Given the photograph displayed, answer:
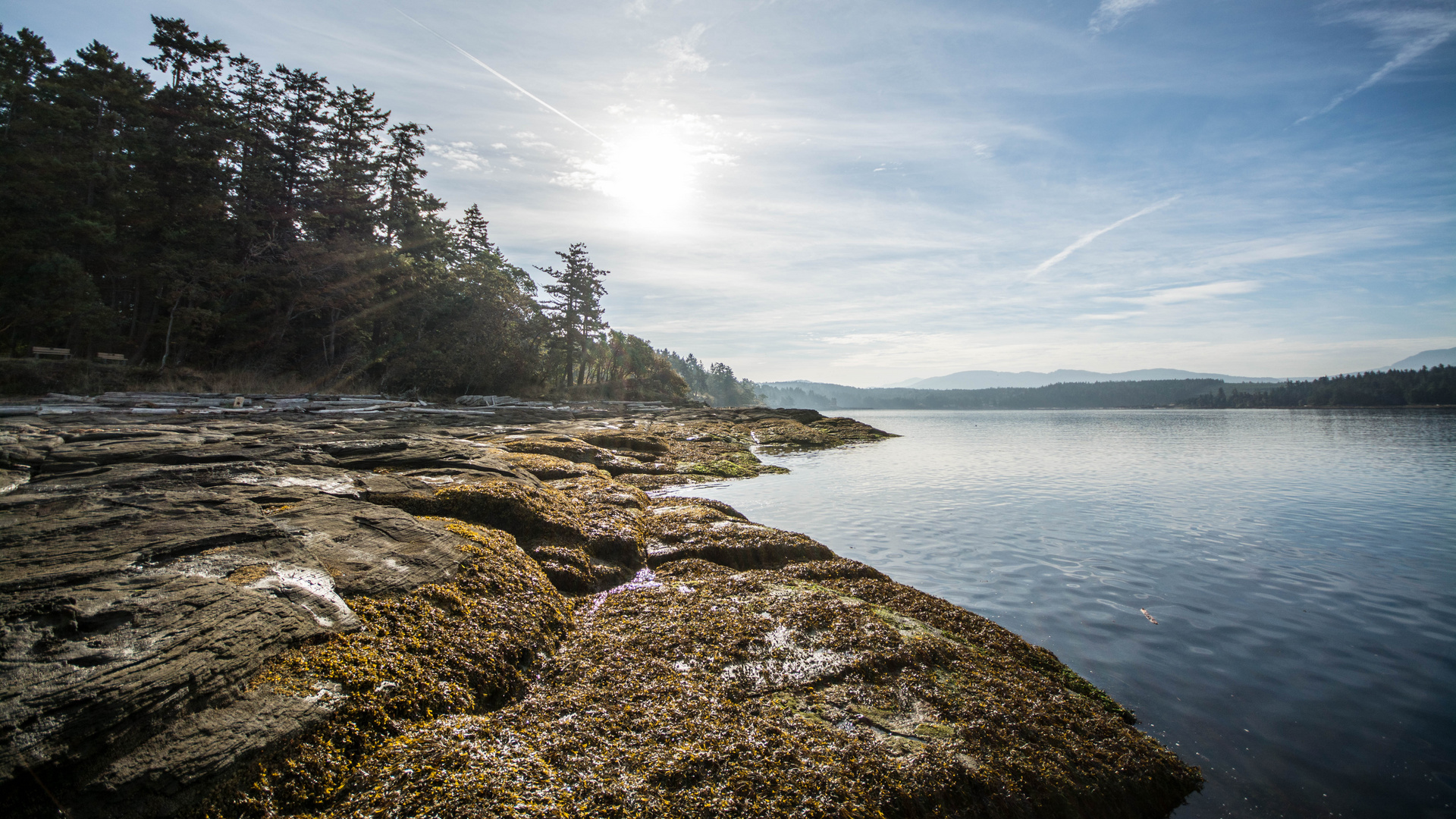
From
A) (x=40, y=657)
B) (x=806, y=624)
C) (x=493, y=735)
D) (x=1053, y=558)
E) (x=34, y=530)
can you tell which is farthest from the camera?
(x=1053, y=558)

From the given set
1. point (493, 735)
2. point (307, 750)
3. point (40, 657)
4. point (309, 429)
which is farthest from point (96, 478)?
point (309, 429)

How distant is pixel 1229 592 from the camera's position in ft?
26.2

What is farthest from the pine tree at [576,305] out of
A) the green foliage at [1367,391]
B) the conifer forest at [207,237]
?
the green foliage at [1367,391]

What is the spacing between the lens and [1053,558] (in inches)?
376

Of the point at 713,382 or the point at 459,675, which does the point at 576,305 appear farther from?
the point at 713,382

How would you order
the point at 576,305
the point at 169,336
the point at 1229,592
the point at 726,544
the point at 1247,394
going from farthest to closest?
the point at 1247,394, the point at 576,305, the point at 169,336, the point at 1229,592, the point at 726,544

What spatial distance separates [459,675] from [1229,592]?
408 inches

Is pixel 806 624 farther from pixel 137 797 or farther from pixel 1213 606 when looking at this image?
pixel 1213 606

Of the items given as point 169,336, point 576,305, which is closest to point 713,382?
point 576,305

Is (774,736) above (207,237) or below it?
below

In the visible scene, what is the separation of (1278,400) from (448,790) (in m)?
176

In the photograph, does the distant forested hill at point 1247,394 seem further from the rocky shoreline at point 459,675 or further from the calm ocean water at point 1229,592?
the rocky shoreline at point 459,675

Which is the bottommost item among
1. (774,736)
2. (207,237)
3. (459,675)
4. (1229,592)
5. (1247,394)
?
(1229,592)

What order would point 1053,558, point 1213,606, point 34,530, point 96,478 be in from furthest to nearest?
point 1053,558
point 1213,606
point 96,478
point 34,530
